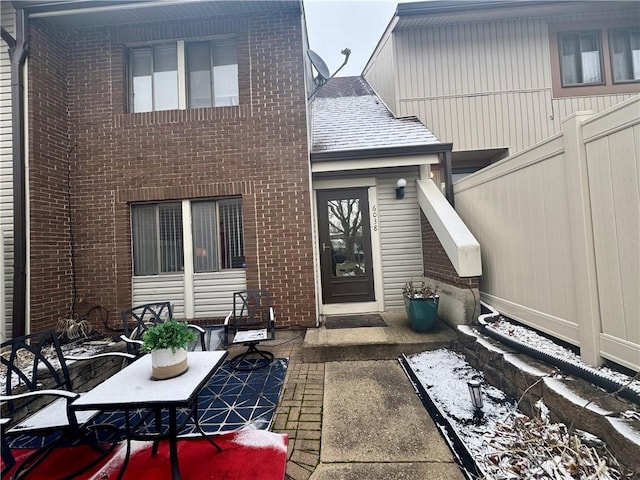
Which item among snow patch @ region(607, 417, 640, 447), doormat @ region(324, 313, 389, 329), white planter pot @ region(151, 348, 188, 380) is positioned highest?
white planter pot @ region(151, 348, 188, 380)

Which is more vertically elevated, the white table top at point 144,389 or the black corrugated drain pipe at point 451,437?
the white table top at point 144,389

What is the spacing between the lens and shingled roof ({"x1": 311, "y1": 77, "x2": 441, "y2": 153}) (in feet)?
17.7

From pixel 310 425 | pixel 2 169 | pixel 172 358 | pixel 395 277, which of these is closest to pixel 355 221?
pixel 395 277

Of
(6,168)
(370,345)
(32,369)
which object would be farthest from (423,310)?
(6,168)

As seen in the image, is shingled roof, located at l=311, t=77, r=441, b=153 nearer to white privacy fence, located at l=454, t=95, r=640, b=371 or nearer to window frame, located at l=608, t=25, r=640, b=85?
white privacy fence, located at l=454, t=95, r=640, b=371

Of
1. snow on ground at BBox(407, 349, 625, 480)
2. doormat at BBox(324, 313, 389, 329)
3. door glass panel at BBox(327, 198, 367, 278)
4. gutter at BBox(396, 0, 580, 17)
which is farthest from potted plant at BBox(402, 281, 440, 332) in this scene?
gutter at BBox(396, 0, 580, 17)

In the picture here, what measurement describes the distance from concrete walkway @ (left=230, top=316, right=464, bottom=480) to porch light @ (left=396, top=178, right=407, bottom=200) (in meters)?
3.17

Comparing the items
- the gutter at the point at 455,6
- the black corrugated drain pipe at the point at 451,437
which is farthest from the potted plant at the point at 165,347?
the gutter at the point at 455,6

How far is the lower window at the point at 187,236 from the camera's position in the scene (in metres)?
5.13

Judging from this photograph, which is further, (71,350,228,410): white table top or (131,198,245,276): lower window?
(131,198,245,276): lower window

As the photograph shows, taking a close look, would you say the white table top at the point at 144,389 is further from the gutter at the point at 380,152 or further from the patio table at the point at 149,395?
the gutter at the point at 380,152

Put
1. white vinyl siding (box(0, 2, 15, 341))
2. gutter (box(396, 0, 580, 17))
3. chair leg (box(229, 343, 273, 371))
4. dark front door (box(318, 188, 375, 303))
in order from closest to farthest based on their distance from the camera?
chair leg (box(229, 343, 273, 371)) < white vinyl siding (box(0, 2, 15, 341)) < dark front door (box(318, 188, 375, 303)) < gutter (box(396, 0, 580, 17))

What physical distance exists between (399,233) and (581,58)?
593cm

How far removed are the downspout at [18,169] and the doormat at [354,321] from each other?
178 inches
